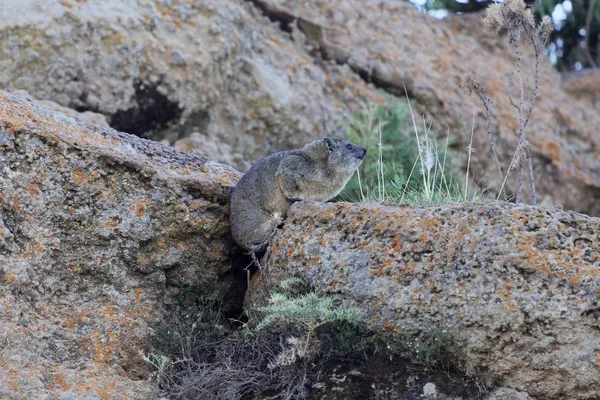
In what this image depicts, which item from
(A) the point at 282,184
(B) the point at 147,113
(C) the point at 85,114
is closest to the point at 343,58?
(B) the point at 147,113

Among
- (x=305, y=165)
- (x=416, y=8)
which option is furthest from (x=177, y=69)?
(x=416, y=8)

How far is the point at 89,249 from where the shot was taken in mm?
6496

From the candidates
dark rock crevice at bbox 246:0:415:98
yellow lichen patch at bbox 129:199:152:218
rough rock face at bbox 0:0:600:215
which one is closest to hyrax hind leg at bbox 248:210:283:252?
yellow lichen patch at bbox 129:199:152:218

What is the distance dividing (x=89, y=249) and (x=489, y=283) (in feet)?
9.65

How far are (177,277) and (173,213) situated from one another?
1.66ft

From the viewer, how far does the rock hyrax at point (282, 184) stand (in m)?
7.13

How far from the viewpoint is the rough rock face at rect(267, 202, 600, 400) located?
5.26 metres

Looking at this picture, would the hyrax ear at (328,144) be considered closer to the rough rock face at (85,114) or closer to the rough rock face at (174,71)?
the rough rock face at (85,114)

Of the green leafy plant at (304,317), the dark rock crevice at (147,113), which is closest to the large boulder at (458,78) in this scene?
the dark rock crevice at (147,113)

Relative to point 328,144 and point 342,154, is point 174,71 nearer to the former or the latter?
point 328,144

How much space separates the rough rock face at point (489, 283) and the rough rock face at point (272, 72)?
522cm

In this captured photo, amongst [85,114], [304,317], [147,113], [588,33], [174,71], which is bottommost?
[147,113]

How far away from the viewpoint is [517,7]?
7.96m

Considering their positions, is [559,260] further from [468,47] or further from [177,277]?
[468,47]
